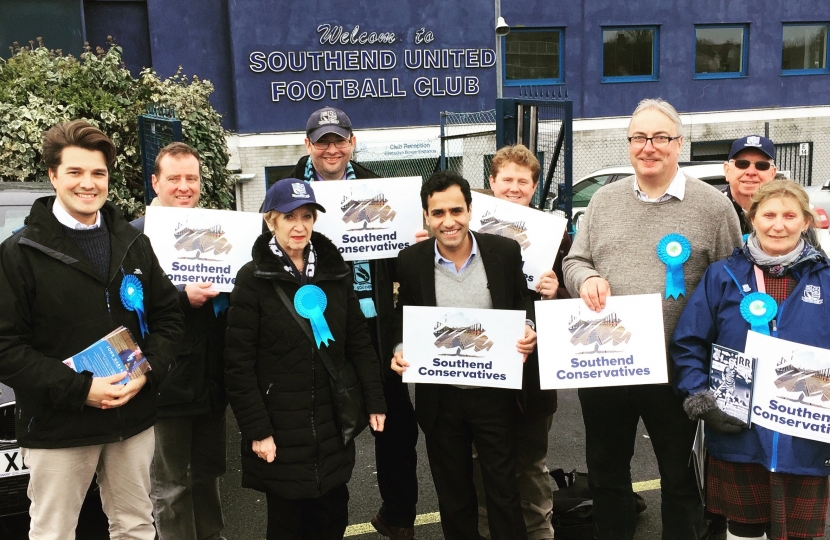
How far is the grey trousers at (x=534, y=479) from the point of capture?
12.3ft

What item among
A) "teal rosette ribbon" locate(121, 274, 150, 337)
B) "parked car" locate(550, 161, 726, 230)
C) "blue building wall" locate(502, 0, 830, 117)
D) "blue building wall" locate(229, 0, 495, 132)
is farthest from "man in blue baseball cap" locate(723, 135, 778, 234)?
"blue building wall" locate(502, 0, 830, 117)

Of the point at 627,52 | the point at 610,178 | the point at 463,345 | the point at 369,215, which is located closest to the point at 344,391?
the point at 463,345

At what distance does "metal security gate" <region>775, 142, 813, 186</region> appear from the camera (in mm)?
19094

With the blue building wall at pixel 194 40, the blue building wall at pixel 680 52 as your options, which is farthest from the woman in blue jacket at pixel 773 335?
the blue building wall at pixel 680 52

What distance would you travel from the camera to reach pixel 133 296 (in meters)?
3.02

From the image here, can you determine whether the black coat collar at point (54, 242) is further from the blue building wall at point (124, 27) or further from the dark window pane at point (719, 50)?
the dark window pane at point (719, 50)

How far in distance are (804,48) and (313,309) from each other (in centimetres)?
2075

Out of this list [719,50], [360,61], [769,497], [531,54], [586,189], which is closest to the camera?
[769,497]

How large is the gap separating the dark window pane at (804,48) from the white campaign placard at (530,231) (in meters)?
19.0

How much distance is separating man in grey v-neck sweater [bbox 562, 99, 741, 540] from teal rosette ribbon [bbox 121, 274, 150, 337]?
191 cm

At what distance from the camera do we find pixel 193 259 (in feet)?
12.1

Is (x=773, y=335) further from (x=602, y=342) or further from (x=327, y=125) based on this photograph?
(x=327, y=125)

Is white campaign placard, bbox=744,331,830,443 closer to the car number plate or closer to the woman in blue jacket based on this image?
the woman in blue jacket

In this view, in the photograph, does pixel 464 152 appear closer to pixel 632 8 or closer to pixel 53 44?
pixel 632 8
